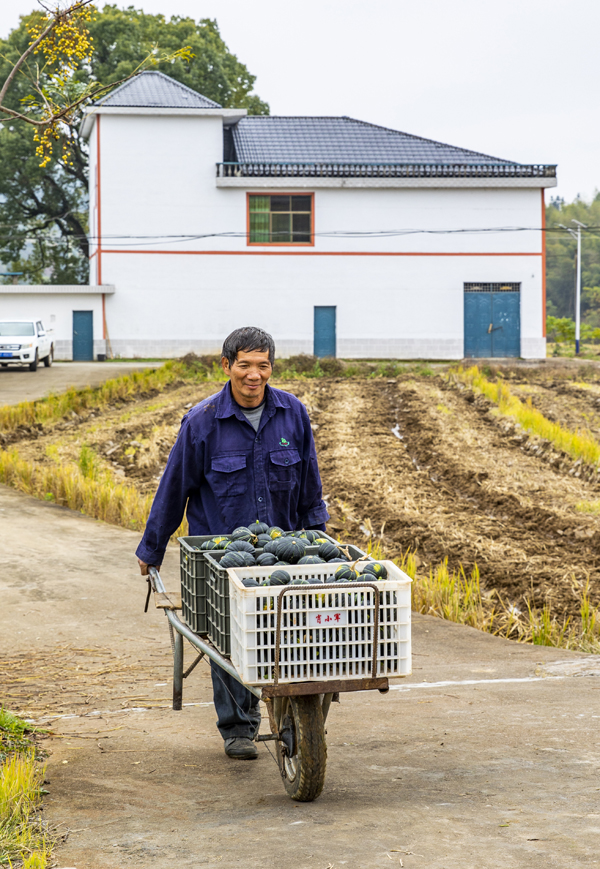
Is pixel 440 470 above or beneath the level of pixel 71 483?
beneath

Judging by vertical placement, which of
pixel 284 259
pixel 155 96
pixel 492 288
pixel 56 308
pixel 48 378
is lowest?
pixel 48 378

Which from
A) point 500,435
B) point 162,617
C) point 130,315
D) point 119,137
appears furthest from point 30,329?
point 162,617

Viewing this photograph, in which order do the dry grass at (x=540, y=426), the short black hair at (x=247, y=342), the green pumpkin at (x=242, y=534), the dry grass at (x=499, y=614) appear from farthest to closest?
1. the dry grass at (x=540, y=426)
2. the dry grass at (x=499, y=614)
3. the short black hair at (x=247, y=342)
4. the green pumpkin at (x=242, y=534)

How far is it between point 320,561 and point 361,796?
0.99 m

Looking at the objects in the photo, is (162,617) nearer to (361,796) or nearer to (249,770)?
(249,770)

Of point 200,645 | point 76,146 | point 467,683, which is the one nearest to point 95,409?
point 467,683

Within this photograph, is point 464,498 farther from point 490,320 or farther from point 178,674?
point 490,320

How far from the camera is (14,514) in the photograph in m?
10.9

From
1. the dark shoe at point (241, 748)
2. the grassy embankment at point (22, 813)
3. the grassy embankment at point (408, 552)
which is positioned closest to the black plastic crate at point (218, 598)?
the dark shoe at point (241, 748)

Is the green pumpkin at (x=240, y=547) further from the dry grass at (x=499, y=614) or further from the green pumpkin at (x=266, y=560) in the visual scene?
the dry grass at (x=499, y=614)

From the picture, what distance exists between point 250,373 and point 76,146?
142 ft

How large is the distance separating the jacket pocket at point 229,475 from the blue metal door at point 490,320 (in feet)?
111

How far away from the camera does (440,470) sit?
1430 cm

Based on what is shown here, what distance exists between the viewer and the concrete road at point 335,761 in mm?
3430
